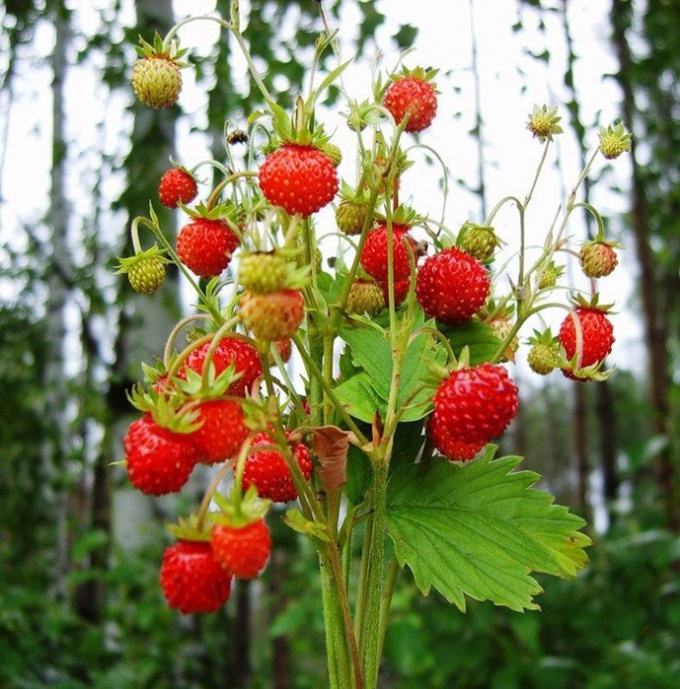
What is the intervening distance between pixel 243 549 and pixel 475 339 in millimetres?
278

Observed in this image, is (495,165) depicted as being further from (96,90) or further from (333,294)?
(96,90)

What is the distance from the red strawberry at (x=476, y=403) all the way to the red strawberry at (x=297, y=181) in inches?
5.5

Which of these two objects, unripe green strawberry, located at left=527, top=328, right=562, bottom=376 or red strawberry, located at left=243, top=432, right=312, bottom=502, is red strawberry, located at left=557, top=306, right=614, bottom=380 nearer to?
unripe green strawberry, located at left=527, top=328, right=562, bottom=376

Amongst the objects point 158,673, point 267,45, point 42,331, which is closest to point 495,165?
point 267,45

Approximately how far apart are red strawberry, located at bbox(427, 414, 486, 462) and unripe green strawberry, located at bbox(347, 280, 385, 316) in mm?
99

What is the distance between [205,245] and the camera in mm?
580

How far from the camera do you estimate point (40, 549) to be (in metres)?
3.03

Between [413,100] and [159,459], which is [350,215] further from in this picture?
[159,459]

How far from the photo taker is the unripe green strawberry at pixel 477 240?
0.64 meters

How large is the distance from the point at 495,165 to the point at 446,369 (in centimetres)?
141

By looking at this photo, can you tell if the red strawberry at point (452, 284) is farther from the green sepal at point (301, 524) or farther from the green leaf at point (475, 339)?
the green sepal at point (301, 524)

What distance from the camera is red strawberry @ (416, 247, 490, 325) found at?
0.60 metres

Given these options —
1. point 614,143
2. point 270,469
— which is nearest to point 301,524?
point 270,469

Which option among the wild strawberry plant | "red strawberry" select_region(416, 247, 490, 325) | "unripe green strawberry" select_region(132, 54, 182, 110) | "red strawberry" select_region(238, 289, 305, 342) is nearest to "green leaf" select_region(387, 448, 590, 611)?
the wild strawberry plant
